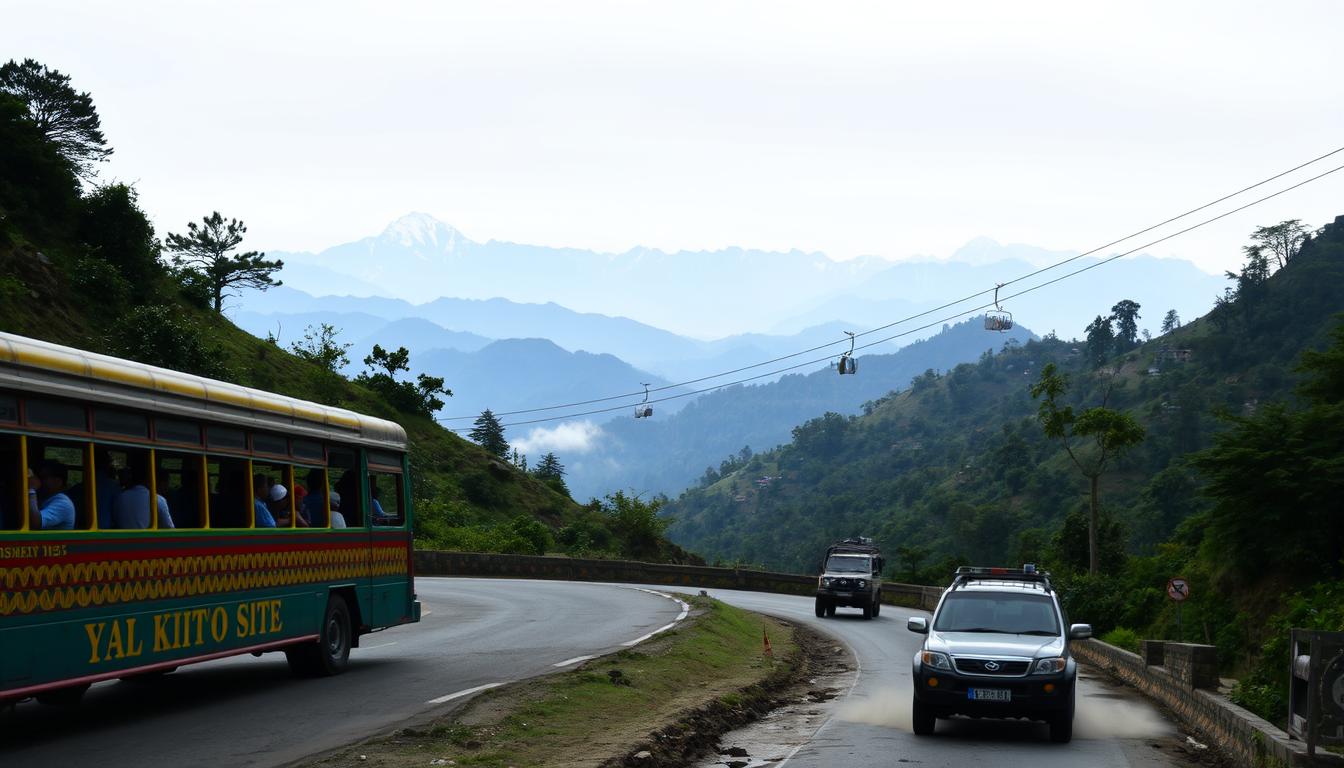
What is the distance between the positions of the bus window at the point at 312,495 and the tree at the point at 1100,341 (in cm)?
17167

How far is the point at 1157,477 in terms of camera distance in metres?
93.6

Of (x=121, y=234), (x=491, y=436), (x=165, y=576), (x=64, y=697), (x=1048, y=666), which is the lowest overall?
(x=1048, y=666)

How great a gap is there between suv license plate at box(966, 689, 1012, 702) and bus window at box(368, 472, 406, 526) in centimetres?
848

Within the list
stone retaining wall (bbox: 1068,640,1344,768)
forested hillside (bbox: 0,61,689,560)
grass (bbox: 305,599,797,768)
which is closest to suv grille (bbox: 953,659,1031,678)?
stone retaining wall (bbox: 1068,640,1344,768)

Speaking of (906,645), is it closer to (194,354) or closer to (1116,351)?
(194,354)

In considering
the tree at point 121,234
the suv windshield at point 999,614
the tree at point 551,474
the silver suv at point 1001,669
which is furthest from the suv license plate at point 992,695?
the tree at point 551,474

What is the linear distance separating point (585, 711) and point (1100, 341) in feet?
576

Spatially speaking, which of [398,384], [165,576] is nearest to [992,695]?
[165,576]

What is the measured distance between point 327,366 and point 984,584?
6695 centimetres

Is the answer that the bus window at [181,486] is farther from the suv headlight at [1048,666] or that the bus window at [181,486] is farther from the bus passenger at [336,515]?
the suv headlight at [1048,666]

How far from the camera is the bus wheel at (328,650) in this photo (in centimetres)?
1616

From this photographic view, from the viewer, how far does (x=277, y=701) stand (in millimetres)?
14227

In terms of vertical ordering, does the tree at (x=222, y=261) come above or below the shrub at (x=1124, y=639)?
above

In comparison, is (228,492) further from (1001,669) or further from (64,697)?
(1001,669)
